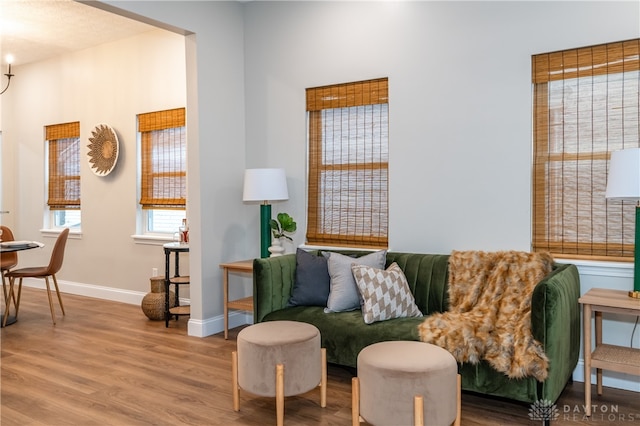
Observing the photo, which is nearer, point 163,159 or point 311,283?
point 311,283

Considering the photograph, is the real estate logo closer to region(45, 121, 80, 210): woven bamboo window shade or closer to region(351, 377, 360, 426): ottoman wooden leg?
region(351, 377, 360, 426): ottoman wooden leg

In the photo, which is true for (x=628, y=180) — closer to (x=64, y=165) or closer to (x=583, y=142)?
(x=583, y=142)

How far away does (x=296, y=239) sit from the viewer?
456 centimetres

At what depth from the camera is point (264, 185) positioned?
4.13m

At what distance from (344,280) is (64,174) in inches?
190

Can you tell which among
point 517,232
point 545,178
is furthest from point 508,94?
point 517,232

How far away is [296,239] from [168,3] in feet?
7.42

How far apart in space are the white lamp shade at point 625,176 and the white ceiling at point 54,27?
4598 mm

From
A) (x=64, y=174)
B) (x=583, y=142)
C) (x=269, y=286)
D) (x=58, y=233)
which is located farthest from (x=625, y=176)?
(x=58, y=233)

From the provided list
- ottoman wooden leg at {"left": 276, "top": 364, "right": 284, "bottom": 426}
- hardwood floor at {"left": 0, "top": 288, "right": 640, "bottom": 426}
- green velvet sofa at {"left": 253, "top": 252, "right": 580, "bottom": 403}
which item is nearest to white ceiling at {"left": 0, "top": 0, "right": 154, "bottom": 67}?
hardwood floor at {"left": 0, "top": 288, "right": 640, "bottom": 426}

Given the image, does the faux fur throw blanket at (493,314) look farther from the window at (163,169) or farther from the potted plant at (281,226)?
the window at (163,169)

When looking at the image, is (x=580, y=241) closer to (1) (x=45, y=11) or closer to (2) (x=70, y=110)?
(1) (x=45, y=11)

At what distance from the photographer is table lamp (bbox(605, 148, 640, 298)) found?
266 centimetres

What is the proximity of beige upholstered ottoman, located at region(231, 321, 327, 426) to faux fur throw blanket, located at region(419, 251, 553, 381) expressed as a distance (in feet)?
2.20
